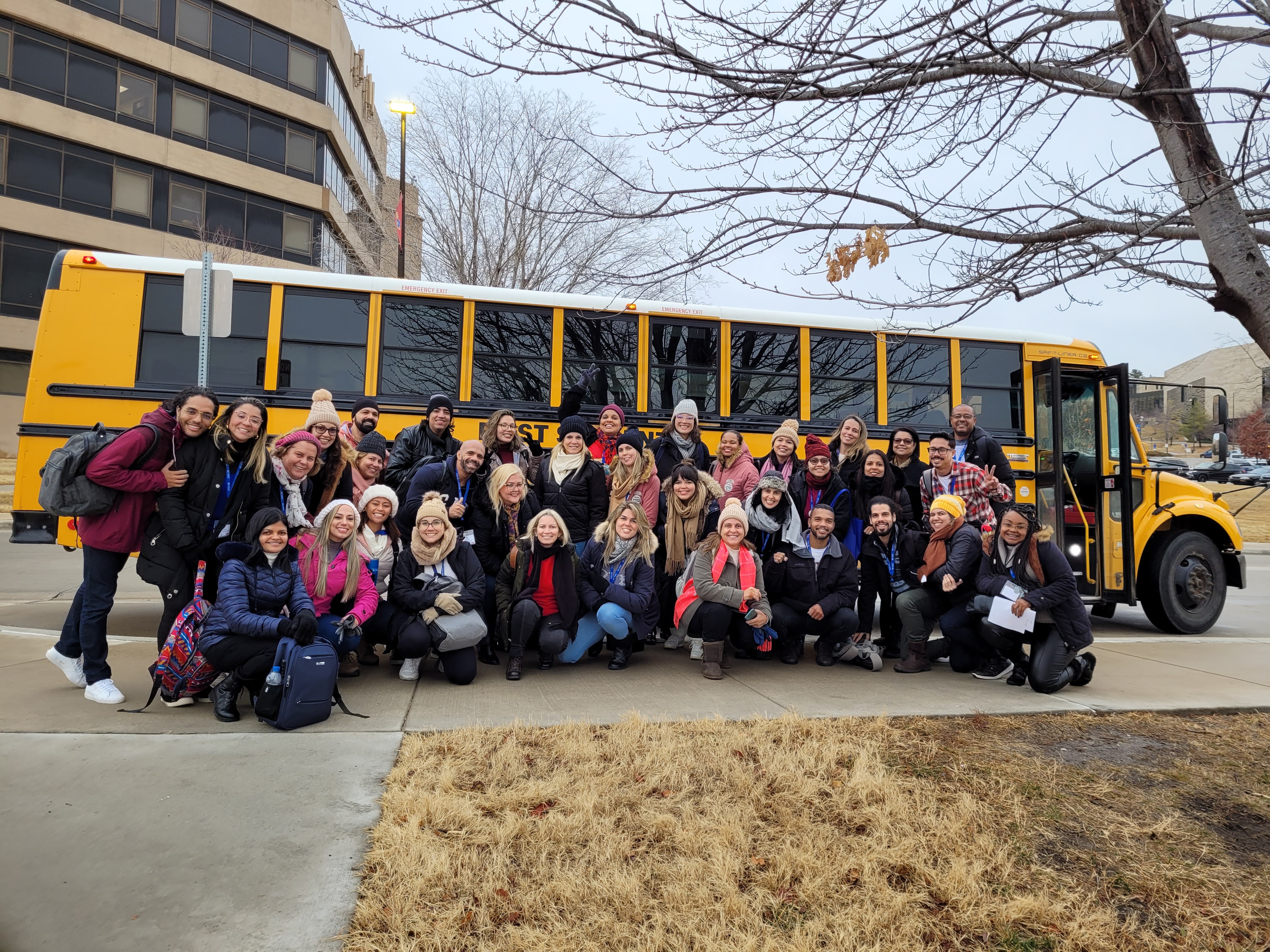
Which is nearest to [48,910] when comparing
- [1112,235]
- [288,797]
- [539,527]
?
[288,797]

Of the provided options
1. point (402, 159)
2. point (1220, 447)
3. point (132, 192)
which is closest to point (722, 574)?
point (1220, 447)

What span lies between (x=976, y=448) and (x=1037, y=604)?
205 cm

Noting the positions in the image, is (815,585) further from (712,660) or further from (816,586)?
(712,660)

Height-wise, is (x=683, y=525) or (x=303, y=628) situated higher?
(x=683, y=525)

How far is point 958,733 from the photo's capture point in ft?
15.1

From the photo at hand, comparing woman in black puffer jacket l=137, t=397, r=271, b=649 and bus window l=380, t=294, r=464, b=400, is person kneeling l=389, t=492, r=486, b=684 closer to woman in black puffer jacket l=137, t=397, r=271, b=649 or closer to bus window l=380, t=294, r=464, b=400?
woman in black puffer jacket l=137, t=397, r=271, b=649

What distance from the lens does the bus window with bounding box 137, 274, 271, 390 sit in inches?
292

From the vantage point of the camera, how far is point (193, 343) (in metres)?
7.50

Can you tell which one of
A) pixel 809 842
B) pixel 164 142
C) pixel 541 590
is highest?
pixel 164 142

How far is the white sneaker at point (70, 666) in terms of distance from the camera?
4875 mm

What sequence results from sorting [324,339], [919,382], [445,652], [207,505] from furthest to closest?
1. [919,382]
2. [324,339]
3. [445,652]
4. [207,505]

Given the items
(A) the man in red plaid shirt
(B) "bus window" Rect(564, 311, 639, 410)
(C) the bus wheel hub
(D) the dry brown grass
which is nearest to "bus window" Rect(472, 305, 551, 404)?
(B) "bus window" Rect(564, 311, 639, 410)

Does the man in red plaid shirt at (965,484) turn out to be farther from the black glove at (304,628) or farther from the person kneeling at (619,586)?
the black glove at (304,628)

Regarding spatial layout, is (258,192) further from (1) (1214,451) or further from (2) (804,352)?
(1) (1214,451)
